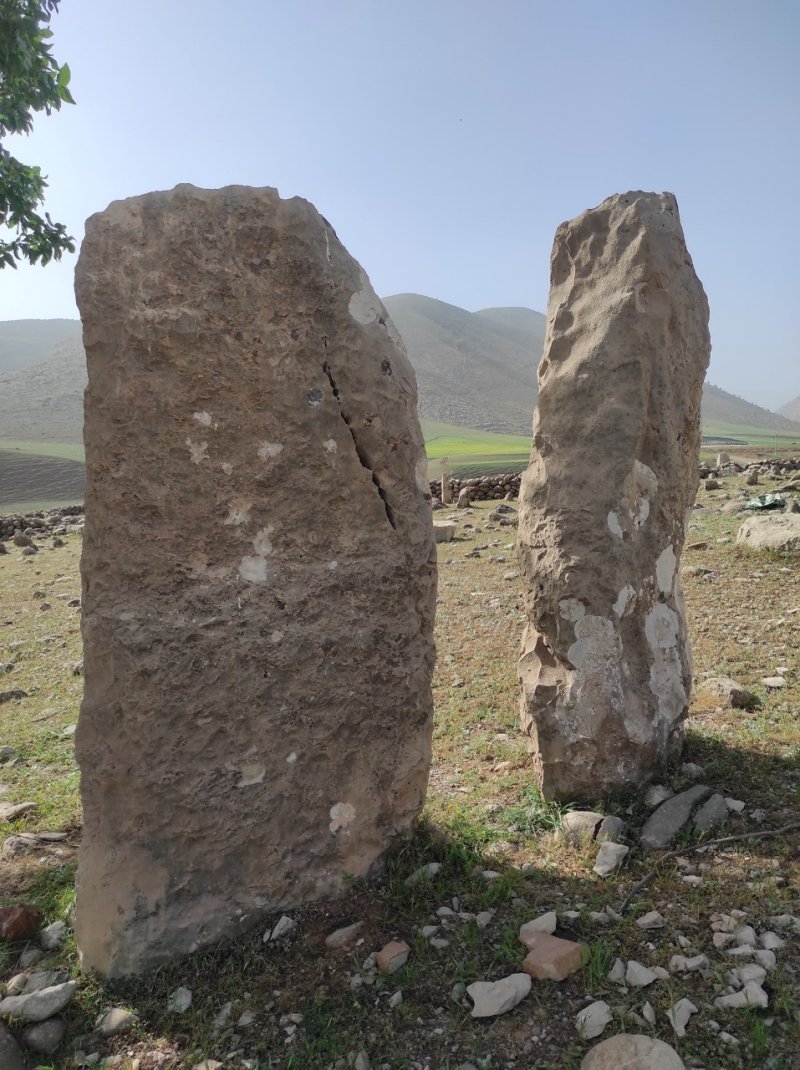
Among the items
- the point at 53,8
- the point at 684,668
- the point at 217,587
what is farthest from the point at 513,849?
the point at 53,8

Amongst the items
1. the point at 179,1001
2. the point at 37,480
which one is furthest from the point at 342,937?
the point at 37,480

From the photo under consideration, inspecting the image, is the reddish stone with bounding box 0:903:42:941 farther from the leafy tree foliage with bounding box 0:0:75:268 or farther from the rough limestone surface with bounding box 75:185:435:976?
the leafy tree foliage with bounding box 0:0:75:268

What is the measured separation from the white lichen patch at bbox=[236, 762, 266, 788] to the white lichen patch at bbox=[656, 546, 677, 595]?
2260 mm

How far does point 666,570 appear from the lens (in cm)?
416

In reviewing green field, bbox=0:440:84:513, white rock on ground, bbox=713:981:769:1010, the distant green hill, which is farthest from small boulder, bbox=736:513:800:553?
the distant green hill

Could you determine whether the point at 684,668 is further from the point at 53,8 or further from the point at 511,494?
the point at 511,494

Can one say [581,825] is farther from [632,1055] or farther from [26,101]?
[26,101]

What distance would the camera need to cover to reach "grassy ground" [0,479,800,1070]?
8.04ft

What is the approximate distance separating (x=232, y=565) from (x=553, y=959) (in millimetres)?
1835

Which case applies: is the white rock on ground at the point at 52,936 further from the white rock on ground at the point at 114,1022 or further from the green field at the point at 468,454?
the green field at the point at 468,454

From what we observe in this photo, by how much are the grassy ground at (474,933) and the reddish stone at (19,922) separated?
0.07m

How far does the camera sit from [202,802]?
3.01 metres

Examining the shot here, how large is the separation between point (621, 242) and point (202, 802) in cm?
342

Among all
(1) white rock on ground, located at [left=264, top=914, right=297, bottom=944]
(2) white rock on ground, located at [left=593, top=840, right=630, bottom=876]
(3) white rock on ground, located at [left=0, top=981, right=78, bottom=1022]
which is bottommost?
(3) white rock on ground, located at [left=0, top=981, right=78, bottom=1022]
